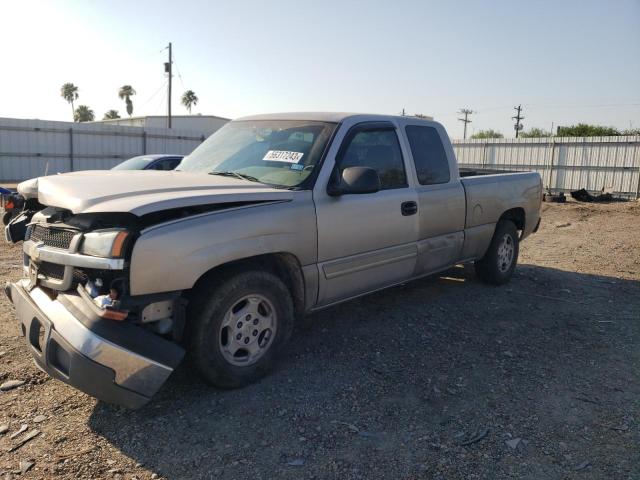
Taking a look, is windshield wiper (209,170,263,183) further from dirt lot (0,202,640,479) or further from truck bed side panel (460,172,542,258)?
→ truck bed side panel (460,172,542,258)

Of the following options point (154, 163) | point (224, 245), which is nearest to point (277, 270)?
point (224, 245)

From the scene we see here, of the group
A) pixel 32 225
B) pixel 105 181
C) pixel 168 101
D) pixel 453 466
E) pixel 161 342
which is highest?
pixel 168 101

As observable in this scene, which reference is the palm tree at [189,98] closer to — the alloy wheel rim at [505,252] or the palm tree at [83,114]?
the palm tree at [83,114]

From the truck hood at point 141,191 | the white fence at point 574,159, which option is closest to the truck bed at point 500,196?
the truck hood at point 141,191

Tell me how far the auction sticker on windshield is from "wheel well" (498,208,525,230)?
3301 mm

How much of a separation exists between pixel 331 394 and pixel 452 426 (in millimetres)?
826

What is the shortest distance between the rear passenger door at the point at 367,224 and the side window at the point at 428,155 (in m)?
0.26

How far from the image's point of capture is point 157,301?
311cm

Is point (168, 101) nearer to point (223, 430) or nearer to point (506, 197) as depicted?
point (506, 197)

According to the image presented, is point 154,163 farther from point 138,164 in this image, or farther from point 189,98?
point 189,98

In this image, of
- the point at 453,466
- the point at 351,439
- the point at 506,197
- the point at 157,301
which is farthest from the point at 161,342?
the point at 506,197

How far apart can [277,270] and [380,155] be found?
1.51m

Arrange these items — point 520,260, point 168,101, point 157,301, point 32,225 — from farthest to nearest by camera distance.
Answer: point 168,101 < point 520,260 < point 32,225 < point 157,301

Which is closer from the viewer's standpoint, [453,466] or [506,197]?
[453,466]
